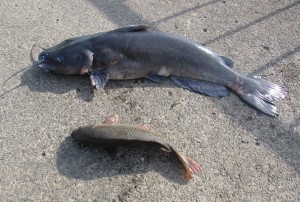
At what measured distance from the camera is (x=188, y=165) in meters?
3.30

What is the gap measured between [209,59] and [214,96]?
1.20 ft

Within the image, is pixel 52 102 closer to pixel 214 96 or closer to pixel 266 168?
pixel 214 96

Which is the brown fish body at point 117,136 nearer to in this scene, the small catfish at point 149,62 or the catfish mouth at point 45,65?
the small catfish at point 149,62

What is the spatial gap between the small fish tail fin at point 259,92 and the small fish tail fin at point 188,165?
2.96ft

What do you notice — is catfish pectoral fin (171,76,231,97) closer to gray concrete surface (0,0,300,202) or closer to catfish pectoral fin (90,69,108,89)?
gray concrete surface (0,0,300,202)

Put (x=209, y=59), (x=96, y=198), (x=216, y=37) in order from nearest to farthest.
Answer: (x=96, y=198) → (x=209, y=59) → (x=216, y=37)

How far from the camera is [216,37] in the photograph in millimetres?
4691

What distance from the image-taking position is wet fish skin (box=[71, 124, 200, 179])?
10.7ft

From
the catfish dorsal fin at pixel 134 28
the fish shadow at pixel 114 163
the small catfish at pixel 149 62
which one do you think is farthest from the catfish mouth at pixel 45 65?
the fish shadow at pixel 114 163

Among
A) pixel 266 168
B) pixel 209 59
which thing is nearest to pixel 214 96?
pixel 209 59

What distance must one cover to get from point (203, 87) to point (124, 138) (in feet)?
3.62

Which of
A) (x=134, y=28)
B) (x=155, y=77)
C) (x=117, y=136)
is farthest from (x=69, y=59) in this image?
(x=117, y=136)

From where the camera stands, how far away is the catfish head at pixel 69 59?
3.97 meters

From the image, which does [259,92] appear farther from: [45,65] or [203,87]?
[45,65]
